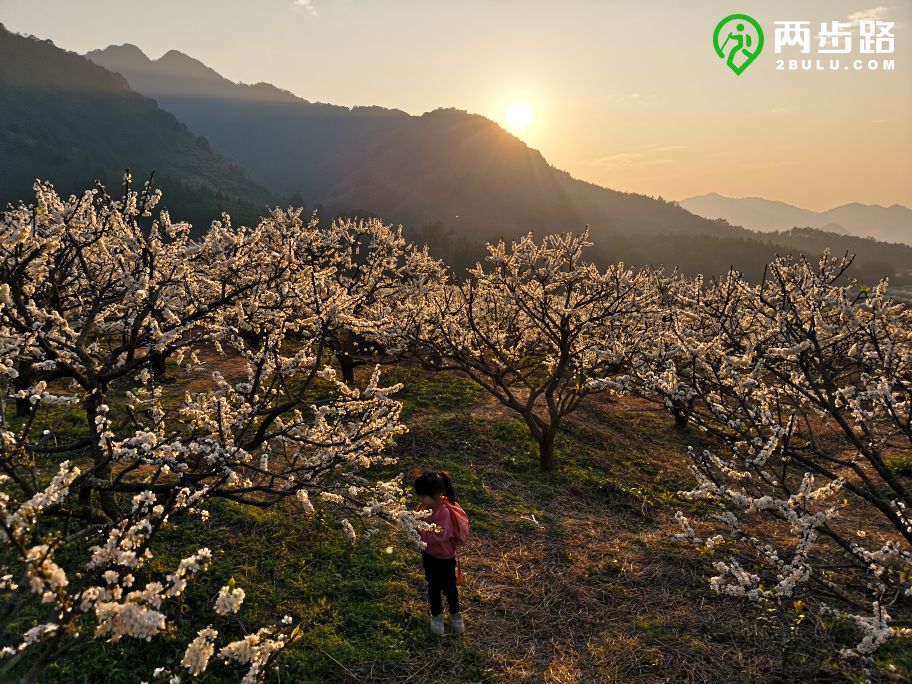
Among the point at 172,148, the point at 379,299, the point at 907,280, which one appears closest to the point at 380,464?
the point at 379,299

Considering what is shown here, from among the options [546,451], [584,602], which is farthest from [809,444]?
[546,451]

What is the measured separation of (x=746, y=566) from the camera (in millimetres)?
9297

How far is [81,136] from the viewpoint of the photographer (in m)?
171

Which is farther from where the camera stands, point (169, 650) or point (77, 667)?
point (169, 650)

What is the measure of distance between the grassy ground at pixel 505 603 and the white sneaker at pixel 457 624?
146 millimetres

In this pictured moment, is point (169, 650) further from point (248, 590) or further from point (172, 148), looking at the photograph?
point (172, 148)

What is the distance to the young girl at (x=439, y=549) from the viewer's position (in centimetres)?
675

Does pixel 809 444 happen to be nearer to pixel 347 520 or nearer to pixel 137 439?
pixel 347 520

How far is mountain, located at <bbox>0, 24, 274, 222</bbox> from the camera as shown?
136625mm

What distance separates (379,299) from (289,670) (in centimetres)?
1719

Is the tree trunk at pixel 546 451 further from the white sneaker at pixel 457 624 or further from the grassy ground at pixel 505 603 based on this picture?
the white sneaker at pixel 457 624

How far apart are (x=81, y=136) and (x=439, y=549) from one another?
220286 millimetres

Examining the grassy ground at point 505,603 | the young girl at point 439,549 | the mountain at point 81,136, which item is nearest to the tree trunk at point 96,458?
the grassy ground at point 505,603

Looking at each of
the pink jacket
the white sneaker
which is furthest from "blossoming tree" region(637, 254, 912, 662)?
the white sneaker
